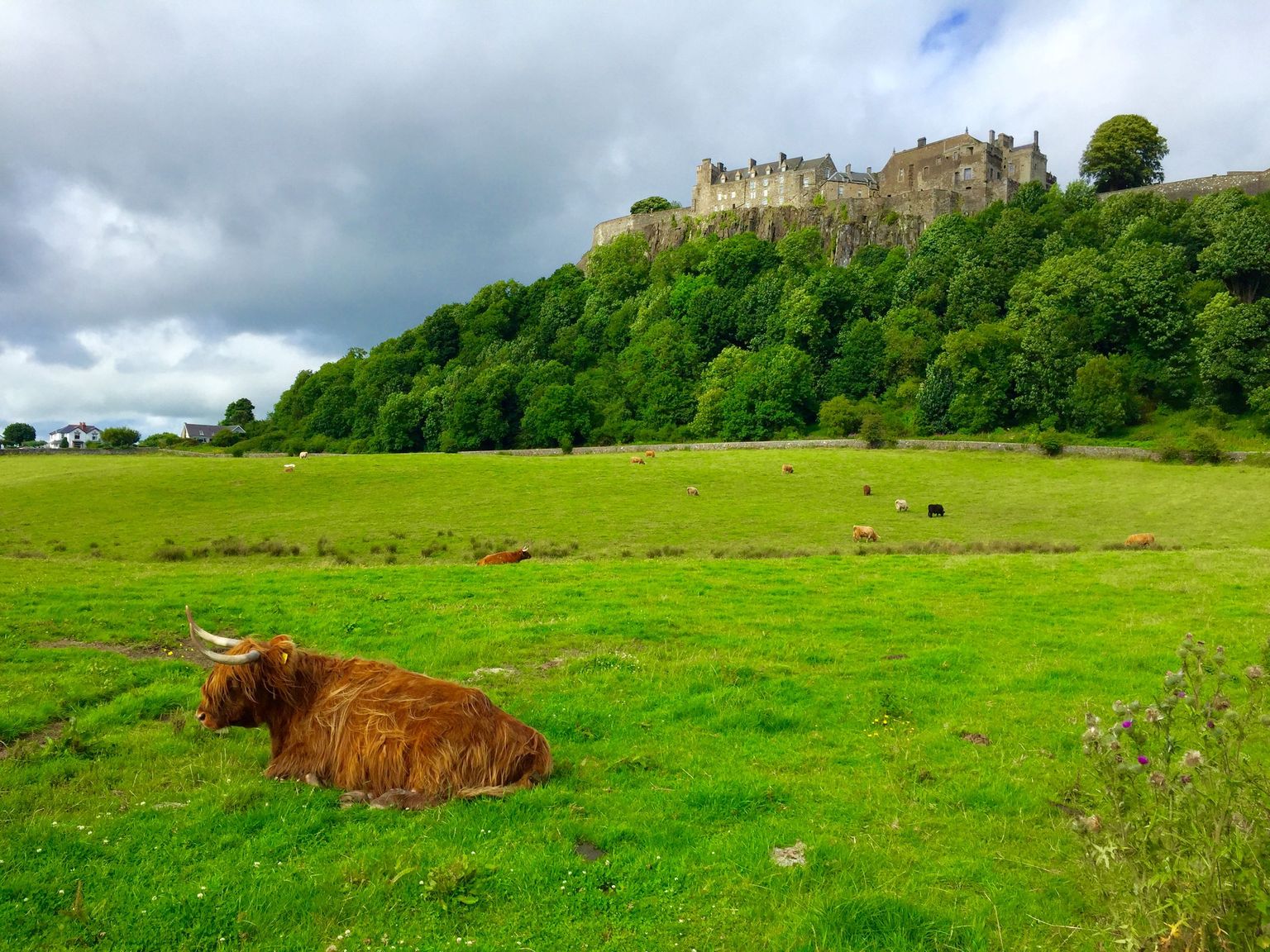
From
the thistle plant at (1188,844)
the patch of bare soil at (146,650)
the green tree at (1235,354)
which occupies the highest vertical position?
the green tree at (1235,354)

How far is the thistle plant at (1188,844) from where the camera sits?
3463mm

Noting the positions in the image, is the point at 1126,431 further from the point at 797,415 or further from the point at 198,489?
the point at 198,489

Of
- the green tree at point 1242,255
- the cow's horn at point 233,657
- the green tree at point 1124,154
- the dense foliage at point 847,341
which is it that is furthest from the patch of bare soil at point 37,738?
the green tree at point 1124,154

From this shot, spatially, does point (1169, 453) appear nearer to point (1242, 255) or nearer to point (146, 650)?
point (1242, 255)

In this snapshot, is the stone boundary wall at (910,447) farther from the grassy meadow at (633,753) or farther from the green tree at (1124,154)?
the green tree at (1124,154)

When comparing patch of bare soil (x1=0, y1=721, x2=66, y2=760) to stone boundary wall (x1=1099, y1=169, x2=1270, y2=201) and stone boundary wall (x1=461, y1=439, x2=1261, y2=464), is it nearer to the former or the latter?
stone boundary wall (x1=461, y1=439, x2=1261, y2=464)

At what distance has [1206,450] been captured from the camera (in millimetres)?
51812

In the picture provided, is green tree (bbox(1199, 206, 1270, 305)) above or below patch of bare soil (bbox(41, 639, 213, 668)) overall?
above

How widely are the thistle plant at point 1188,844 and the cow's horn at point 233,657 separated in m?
6.47

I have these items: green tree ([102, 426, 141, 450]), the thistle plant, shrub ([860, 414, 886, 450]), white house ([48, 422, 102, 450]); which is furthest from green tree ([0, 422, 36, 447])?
the thistle plant

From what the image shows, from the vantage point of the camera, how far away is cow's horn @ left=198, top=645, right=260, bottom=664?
257 inches

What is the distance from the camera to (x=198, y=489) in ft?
145

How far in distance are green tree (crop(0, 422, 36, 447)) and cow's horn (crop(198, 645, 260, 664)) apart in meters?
188

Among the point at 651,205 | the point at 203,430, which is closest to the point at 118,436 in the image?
the point at 203,430
